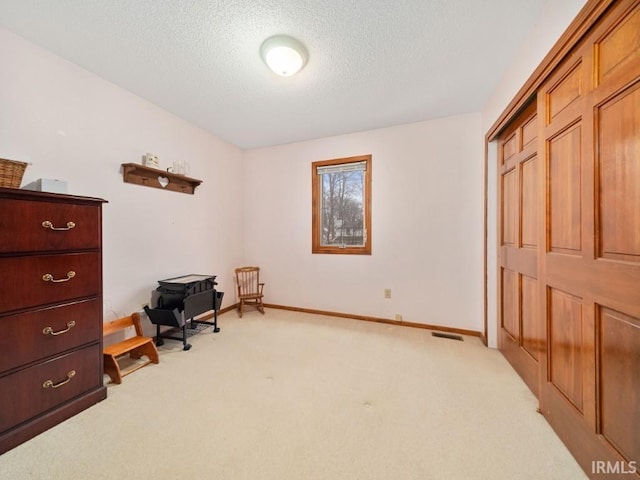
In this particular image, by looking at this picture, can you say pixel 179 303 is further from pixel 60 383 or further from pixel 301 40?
pixel 301 40

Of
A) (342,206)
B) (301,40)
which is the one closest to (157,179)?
(301,40)

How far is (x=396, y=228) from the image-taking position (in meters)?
3.15

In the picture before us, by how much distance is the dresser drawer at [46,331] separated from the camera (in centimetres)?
133

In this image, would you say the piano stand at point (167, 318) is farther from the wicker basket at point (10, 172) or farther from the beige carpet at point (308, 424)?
the wicker basket at point (10, 172)

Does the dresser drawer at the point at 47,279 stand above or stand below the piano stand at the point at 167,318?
above

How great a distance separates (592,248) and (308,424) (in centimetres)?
174

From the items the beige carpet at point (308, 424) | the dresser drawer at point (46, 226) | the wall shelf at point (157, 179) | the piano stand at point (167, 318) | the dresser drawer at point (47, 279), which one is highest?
the wall shelf at point (157, 179)

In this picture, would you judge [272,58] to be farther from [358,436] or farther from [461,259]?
[461,259]

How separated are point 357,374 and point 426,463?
2.76 feet

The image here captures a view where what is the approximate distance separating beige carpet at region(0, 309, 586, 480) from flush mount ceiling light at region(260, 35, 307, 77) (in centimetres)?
246

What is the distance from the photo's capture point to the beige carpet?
119 centimetres
